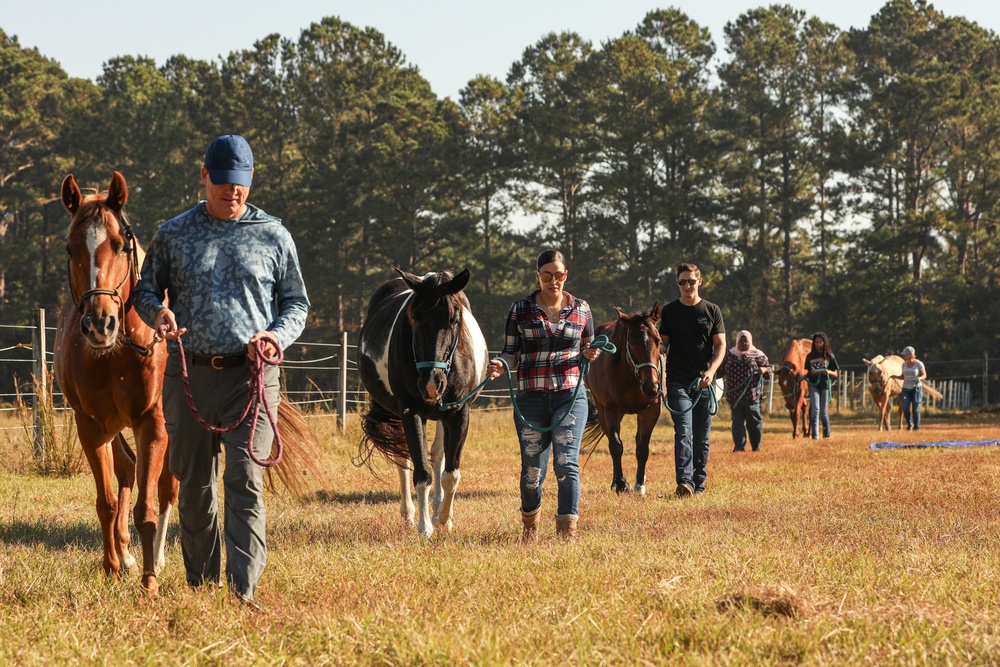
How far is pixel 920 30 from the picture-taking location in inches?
1858

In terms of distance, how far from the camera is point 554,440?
6.64 meters

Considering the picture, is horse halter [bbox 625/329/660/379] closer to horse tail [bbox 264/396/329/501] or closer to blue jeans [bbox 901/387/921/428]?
horse tail [bbox 264/396/329/501]

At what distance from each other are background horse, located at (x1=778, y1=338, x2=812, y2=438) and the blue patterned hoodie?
1596 centimetres

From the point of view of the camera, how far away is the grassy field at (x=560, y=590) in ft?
12.2

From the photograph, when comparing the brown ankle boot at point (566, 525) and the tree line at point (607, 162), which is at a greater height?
the tree line at point (607, 162)

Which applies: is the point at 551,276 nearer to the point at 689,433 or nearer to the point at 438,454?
the point at 438,454

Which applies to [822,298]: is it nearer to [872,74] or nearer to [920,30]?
[872,74]

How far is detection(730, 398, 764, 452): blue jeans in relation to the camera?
51.2ft

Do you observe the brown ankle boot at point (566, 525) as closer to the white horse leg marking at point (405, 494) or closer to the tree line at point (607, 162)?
the white horse leg marking at point (405, 494)

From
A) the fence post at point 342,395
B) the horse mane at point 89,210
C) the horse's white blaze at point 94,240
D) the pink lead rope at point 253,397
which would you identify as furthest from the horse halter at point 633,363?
the fence post at point 342,395

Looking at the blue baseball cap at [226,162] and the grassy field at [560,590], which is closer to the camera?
the grassy field at [560,590]

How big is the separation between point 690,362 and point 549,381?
3.35m

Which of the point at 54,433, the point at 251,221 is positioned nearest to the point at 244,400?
the point at 251,221

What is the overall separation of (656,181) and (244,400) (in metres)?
41.0
